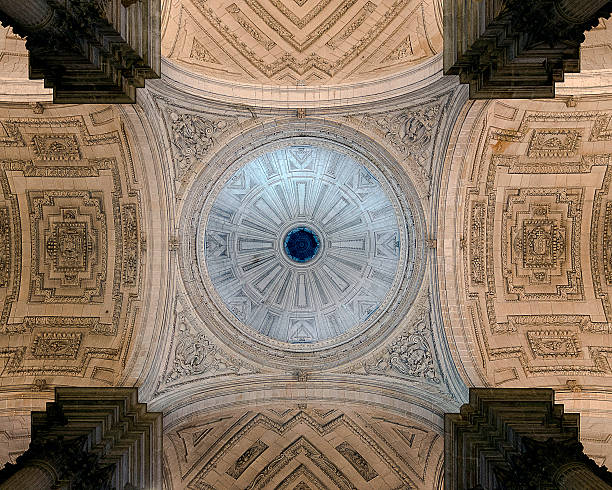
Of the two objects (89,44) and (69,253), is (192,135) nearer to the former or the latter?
(69,253)

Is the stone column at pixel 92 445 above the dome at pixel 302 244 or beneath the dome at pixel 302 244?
beneath

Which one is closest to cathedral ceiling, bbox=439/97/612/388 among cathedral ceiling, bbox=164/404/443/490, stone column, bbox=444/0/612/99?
stone column, bbox=444/0/612/99

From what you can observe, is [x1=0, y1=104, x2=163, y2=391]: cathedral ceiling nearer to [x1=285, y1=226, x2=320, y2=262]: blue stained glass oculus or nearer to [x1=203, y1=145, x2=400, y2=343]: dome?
[x1=203, y1=145, x2=400, y2=343]: dome

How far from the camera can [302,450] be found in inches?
584

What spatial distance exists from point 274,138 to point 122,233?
427cm

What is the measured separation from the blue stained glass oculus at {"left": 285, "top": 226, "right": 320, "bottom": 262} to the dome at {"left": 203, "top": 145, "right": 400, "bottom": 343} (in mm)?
29

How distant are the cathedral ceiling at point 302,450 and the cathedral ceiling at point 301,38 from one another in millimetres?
7969

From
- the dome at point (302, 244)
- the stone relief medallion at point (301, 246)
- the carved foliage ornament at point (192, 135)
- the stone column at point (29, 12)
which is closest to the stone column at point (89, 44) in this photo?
the stone column at point (29, 12)

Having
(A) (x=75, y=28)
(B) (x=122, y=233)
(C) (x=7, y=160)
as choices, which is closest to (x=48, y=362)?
(B) (x=122, y=233)

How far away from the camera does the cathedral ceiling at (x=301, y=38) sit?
13086 mm

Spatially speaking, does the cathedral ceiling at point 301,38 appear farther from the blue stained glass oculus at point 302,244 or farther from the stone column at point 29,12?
the stone column at point 29,12

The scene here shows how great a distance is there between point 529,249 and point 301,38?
740 cm

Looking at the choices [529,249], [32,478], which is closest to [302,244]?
[529,249]

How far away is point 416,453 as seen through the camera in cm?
1423
